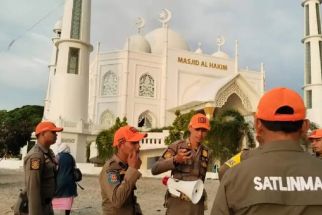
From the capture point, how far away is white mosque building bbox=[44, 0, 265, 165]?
2281 cm

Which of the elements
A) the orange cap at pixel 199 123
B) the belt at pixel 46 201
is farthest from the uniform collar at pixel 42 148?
the orange cap at pixel 199 123

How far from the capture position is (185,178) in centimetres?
338

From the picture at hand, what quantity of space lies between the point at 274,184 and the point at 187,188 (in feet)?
6.07

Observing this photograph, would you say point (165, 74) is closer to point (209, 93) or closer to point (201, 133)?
point (209, 93)

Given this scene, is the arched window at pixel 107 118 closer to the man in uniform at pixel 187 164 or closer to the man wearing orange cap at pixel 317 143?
the man wearing orange cap at pixel 317 143

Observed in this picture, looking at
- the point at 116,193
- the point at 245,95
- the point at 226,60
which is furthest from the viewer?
the point at 226,60

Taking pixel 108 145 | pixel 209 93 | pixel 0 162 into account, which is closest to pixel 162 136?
pixel 108 145

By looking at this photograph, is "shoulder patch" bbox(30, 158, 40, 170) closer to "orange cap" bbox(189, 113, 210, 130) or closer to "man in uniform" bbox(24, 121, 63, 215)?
"man in uniform" bbox(24, 121, 63, 215)

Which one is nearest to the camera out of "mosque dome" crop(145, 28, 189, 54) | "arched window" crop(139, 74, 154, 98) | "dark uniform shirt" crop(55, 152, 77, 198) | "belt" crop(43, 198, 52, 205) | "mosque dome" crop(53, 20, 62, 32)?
"belt" crop(43, 198, 52, 205)

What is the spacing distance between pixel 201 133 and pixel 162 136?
1793cm

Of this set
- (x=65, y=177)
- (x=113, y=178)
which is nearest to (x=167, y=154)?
(x=113, y=178)

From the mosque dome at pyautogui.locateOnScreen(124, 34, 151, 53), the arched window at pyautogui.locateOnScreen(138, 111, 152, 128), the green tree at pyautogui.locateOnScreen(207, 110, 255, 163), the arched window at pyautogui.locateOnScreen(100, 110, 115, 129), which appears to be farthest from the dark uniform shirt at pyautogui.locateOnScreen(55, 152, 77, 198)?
the mosque dome at pyautogui.locateOnScreen(124, 34, 151, 53)

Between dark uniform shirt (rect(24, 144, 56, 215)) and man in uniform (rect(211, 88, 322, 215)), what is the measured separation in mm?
2017

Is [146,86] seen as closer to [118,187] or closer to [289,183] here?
[118,187]
